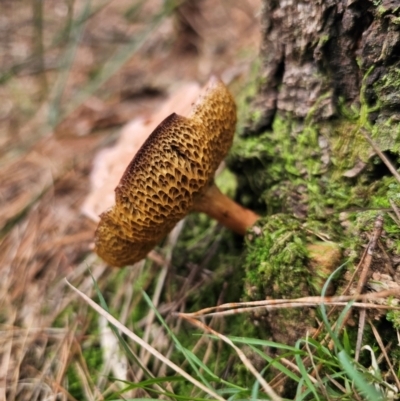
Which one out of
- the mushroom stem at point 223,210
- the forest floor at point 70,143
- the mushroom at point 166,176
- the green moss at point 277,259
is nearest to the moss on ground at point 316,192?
the green moss at point 277,259

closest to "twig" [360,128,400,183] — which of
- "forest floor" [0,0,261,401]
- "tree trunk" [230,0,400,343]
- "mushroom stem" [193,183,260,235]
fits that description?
"tree trunk" [230,0,400,343]

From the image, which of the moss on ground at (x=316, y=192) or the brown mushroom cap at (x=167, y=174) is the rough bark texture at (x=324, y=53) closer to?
the moss on ground at (x=316, y=192)

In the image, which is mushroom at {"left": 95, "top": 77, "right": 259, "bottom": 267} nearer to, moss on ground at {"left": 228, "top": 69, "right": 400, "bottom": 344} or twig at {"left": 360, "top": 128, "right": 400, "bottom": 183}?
moss on ground at {"left": 228, "top": 69, "right": 400, "bottom": 344}

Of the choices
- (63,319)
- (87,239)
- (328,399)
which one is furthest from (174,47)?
(328,399)

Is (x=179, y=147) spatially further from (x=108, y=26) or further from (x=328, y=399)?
(x=108, y=26)

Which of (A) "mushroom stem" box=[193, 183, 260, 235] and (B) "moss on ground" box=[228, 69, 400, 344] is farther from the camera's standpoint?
(A) "mushroom stem" box=[193, 183, 260, 235]

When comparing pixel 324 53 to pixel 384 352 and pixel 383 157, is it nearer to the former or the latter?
pixel 383 157
